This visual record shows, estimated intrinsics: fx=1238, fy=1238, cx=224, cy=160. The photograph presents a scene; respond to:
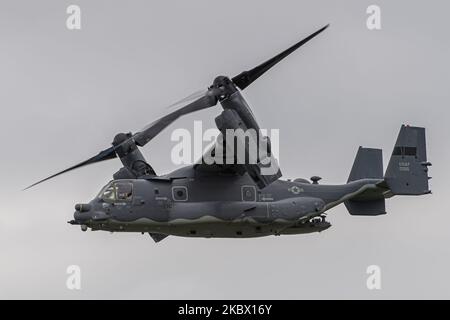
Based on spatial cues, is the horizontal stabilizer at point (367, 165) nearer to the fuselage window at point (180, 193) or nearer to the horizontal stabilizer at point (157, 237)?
the fuselage window at point (180, 193)

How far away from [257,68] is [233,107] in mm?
2415

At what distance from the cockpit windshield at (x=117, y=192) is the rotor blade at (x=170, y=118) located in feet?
9.81

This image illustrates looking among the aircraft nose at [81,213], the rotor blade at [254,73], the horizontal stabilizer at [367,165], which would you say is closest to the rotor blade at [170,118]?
the rotor blade at [254,73]

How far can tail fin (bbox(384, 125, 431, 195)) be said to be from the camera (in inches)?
1935

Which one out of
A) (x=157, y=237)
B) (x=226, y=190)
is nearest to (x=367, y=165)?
(x=226, y=190)

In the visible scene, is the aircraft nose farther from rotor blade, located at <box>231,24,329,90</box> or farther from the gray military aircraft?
rotor blade, located at <box>231,24,329,90</box>

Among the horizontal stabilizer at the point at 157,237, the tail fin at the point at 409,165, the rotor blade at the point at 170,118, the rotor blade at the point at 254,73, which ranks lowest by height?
the horizontal stabilizer at the point at 157,237

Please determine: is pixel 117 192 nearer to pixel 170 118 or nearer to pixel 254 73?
pixel 170 118

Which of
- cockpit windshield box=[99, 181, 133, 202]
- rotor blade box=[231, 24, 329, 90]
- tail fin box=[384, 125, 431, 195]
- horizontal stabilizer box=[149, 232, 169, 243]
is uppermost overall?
rotor blade box=[231, 24, 329, 90]

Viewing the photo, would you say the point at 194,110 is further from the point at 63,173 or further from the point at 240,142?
the point at 63,173

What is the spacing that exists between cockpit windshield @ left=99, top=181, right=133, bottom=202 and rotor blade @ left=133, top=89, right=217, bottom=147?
2.99m

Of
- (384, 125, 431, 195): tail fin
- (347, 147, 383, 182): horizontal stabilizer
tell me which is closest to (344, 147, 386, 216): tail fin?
(347, 147, 383, 182): horizontal stabilizer

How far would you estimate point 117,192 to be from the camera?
46.5 metres

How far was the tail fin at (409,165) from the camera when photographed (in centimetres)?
4916
